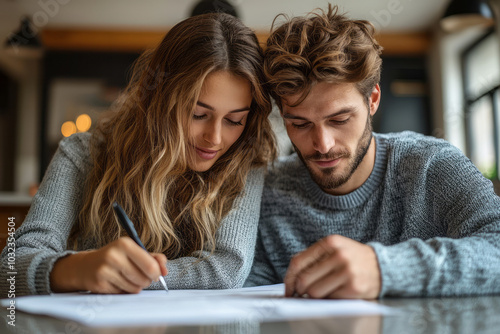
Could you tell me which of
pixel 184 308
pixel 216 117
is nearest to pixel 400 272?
pixel 184 308

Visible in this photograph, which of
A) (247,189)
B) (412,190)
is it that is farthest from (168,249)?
(412,190)

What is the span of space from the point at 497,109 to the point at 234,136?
3.38 meters

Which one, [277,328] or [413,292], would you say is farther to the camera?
[413,292]

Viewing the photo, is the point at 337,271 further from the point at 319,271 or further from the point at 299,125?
the point at 299,125

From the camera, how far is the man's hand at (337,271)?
73 cm

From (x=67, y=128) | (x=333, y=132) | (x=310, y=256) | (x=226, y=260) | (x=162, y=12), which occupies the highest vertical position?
(x=162, y=12)

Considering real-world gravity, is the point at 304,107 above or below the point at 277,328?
above

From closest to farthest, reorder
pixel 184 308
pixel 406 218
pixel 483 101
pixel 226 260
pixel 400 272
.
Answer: pixel 184 308 → pixel 400 272 → pixel 226 260 → pixel 406 218 → pixel 483 101

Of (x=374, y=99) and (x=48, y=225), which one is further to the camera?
(x=374, y=99)

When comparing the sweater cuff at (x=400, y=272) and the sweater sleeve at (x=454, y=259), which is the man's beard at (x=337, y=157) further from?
the sweater cuff at (x=400, y=272)

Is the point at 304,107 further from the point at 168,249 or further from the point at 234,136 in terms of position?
the point at 168,249

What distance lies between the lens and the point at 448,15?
3.03 metres

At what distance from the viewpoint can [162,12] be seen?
450 centimetres

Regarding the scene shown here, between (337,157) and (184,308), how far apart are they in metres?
0.60
